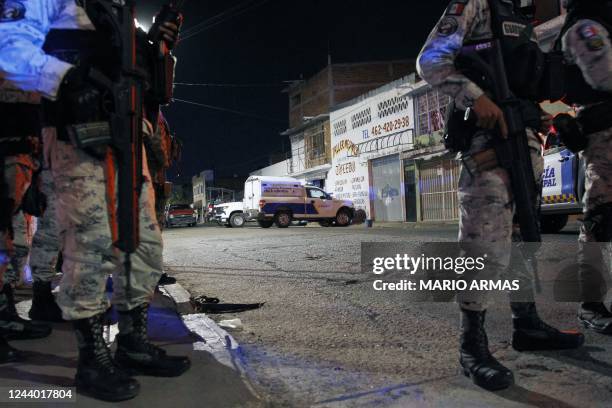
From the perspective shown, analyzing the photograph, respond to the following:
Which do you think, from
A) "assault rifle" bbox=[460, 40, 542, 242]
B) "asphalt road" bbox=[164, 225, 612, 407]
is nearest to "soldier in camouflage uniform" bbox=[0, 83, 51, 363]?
"asphalt road" bbox=[164, 225, 612, 407]

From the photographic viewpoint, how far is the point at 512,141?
6.83 ft

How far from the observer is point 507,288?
2346mm

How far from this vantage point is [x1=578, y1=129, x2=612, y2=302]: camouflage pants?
2.58m

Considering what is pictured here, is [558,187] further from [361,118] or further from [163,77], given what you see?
[361,118]

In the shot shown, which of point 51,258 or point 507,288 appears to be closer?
point 507,288

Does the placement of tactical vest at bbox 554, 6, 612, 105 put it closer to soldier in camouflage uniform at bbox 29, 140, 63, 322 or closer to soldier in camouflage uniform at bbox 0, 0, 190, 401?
soldier in camouflage uniform at bbox 0, 0, 190, 401

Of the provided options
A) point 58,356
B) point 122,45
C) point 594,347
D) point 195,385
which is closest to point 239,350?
point 195,385

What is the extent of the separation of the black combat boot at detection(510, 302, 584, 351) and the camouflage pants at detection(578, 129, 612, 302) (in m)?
0.54

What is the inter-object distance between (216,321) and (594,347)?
2147 millimetres

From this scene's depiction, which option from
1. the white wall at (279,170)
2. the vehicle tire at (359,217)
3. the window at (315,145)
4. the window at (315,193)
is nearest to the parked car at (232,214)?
the window at (315,193)

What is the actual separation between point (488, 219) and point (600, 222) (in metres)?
1.03

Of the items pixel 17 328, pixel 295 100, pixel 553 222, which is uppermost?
pixel 295 100

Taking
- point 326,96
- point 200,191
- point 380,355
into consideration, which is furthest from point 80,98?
point 200,191

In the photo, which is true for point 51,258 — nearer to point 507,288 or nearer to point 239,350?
point 239,350
